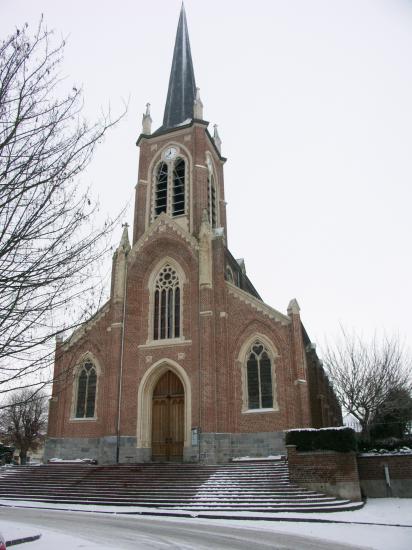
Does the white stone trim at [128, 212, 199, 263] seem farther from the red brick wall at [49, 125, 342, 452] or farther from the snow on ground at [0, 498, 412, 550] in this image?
the snow on ground at [0, 498, 412, 550]

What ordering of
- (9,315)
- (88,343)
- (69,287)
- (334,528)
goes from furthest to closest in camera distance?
1. (88,343)
2. (334,528)
3. (69,287)
4. (9,315)

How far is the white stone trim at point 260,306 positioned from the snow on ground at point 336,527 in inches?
348

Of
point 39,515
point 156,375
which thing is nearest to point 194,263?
point 156,375

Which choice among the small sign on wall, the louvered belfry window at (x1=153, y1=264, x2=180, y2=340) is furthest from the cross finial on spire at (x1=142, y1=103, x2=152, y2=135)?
the small sign on wall

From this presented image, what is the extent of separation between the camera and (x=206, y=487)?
16.4 m

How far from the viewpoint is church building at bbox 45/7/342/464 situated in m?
21.0

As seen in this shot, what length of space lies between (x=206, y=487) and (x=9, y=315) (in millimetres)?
11509

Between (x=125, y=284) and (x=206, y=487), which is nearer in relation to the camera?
(x=206, y=487)

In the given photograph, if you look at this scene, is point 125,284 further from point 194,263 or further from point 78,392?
point 78,392

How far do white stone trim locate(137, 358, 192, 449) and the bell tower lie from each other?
8252mm

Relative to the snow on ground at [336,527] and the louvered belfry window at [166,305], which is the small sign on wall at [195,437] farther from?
the snow on ground at [336,527]

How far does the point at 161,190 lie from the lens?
1178 inches

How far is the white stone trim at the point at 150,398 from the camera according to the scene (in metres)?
22.1

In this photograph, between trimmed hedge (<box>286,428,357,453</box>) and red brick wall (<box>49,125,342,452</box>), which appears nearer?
trimmed hedge (<box>286,428,357,453</box>)
